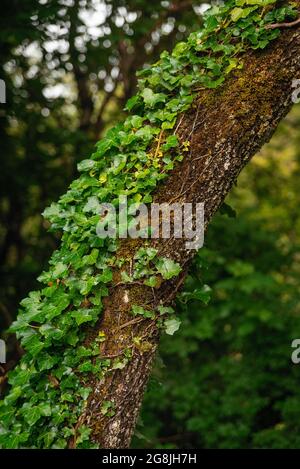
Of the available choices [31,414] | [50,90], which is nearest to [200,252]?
[31,414]

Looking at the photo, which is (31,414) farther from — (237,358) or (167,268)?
(237,358)

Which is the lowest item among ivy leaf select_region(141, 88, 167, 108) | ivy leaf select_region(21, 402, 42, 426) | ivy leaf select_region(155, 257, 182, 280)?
ivy leaf select_region(21, 402, 42, 426)

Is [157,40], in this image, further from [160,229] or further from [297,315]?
[160,229]

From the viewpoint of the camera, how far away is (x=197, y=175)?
2199mm

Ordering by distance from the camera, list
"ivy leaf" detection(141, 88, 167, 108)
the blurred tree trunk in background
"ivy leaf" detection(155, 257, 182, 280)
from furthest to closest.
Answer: the blurred tree trunk in background < "ivy leaf" detection(141, 88, 167, 108) < "ivy leaf" detection(155, 257, 182, 280)

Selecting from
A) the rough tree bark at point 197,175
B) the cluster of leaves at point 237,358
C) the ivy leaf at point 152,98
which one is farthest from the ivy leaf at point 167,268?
the cluster of leaves at point 237,358

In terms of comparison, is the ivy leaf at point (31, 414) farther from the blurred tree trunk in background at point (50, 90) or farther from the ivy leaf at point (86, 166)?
the blurred tree trunk in background at point (50, 90)

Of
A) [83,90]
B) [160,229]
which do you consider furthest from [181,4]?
[160,229]

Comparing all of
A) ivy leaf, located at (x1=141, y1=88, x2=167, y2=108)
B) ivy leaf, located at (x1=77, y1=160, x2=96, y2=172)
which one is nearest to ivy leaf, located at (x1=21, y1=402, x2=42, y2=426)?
ivy leaf, located at (x1=77, y1=160, x2=96, y2=172)

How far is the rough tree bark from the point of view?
2.16 meters

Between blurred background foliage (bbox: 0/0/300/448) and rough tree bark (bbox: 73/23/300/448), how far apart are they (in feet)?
6.57

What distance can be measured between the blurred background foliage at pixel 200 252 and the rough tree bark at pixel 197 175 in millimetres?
2003

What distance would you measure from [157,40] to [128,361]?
16.9 feet

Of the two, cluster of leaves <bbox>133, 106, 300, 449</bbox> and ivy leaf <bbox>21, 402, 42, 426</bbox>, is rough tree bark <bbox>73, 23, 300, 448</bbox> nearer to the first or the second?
ivy leaf <bbox>21, 402, 42, 426</bbox>
